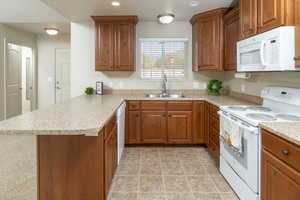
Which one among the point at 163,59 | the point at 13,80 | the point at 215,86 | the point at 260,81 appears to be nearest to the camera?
the point at 260,81

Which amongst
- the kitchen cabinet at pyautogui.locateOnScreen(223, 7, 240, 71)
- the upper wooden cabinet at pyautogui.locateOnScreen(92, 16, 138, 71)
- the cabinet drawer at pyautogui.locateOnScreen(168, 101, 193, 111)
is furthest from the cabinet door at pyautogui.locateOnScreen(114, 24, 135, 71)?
the kitchen cabinet at pyautogui.locateOnScreen(223, 7, 240, 71)

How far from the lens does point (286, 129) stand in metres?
1.75

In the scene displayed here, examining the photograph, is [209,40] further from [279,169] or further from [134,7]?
[279,169]

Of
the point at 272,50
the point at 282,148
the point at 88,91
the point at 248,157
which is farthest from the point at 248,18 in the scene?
the point at 88,91

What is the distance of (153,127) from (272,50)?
2465mm

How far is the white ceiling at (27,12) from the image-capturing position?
176 inches

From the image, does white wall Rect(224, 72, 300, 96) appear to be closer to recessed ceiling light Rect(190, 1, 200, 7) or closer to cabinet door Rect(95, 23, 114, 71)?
recessed ceiling light Rect(190, 1, 200, 7)

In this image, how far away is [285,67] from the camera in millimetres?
2100

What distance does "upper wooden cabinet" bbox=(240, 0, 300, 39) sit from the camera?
211 centimetres

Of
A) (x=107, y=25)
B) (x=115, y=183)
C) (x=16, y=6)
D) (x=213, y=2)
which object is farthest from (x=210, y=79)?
(x=16, y=6)

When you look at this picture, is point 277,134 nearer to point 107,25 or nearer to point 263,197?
point 263,197

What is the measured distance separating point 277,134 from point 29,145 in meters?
4.03

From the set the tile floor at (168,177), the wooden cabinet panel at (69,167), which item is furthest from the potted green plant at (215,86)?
the wooden cabinet panel at (69,167)

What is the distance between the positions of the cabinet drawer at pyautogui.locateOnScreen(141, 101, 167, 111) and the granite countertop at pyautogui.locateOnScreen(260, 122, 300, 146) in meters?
2.34
